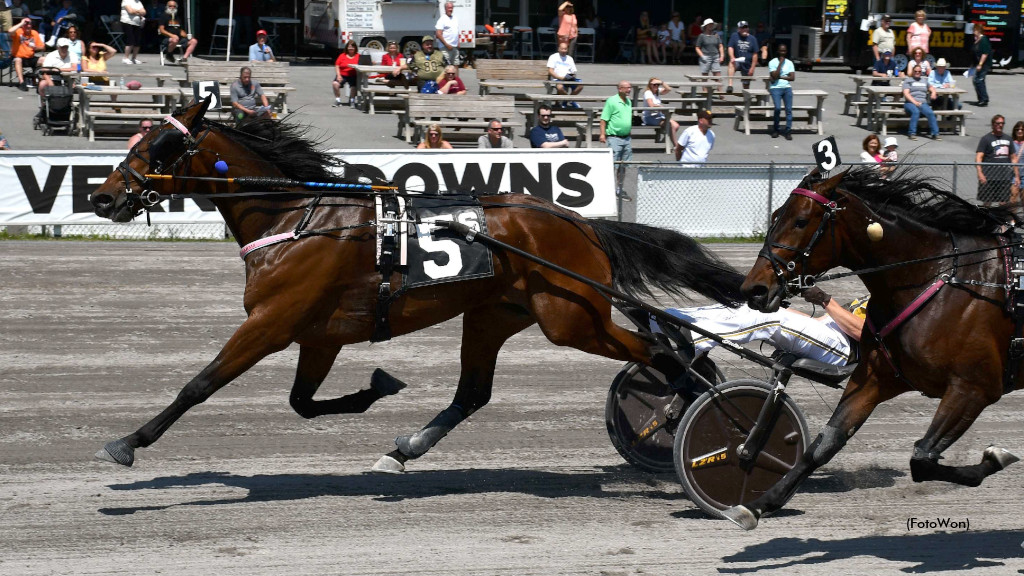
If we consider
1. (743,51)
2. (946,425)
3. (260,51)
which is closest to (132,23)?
(260,51)

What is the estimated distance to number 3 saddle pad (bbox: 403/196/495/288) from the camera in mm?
5855

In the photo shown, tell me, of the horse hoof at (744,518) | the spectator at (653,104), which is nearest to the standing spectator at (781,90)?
the spectator at (653,104)

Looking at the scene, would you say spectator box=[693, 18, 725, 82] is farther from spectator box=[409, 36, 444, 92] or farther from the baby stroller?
the baby stroller

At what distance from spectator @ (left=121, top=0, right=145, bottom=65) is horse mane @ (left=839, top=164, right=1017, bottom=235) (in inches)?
787

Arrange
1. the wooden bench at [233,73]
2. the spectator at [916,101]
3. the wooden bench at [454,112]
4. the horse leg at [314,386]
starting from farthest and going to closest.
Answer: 1. the spectator at [916,101]
2. the wooden bench at [233,73]
3. the wooden bench at [454,112]
4. the horse leg at [314,386]

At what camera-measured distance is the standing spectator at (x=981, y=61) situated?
2305 cm

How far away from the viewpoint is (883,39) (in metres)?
23.8

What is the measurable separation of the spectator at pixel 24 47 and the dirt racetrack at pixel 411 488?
13.7m

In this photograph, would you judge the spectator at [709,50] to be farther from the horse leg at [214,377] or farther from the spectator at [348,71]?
the horse leg at [214,377]

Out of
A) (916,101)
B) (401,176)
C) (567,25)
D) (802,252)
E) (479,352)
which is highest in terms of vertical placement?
(567,25)

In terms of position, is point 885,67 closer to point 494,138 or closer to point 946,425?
point 494,138

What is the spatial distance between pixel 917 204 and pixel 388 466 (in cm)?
285

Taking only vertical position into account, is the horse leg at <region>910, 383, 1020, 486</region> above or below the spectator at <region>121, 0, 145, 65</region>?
below

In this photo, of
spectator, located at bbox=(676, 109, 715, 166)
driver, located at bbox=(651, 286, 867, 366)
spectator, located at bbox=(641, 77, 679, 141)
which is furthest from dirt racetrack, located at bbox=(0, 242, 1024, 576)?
spectator, located at bbox=(641, 77, 679, 141)
